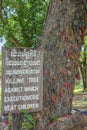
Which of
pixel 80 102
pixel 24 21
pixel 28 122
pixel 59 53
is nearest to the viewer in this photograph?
pixel 28 122

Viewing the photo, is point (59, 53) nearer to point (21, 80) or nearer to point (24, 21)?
point (21, 80)

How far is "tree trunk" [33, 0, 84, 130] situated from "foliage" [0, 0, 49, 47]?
848 cm

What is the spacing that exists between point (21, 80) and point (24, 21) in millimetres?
9910

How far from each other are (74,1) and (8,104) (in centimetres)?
170

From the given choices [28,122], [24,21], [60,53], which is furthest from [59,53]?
[24,21]

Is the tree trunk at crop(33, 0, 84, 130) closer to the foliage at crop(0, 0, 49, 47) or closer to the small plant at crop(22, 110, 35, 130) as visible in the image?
the small plant at crop(22, 110, 35, 130)

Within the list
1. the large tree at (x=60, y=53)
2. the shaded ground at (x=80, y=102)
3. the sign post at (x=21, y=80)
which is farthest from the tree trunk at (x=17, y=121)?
the shaded ground at (x=80, y=102)

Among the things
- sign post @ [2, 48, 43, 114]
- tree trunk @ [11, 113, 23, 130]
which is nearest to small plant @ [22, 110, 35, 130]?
tree trunk @ [11, 113, 23, 130]

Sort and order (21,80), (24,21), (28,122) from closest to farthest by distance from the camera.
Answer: (21,80)
(28,122)
(24,21)

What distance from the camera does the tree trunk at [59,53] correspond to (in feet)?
15.9

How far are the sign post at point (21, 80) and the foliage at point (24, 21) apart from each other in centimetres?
906

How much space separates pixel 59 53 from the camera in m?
4.89

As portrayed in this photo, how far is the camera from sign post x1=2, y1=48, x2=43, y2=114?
426cm

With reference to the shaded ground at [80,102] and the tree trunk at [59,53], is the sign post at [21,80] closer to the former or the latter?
the tree trunk at [59,53]
